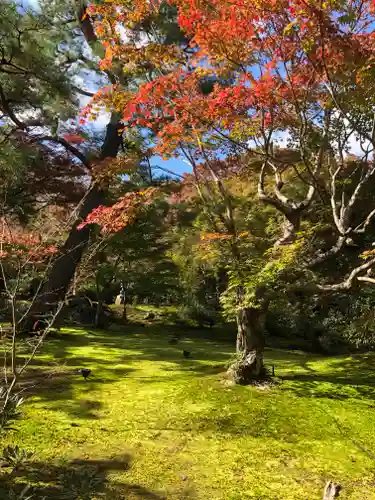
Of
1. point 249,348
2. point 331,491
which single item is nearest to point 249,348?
point 249,348

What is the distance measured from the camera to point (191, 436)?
4.05 meters

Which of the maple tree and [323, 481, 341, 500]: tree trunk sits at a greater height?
the maple tree

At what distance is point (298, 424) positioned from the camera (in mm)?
4426

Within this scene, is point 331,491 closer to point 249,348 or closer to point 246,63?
point 249,348

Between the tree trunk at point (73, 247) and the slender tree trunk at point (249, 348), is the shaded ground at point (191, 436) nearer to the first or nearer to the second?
the slender tree trunk at point (249, 348)

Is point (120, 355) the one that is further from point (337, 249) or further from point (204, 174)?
point (337, 249)

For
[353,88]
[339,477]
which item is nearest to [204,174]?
[353,88]

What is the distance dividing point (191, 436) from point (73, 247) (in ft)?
22.1

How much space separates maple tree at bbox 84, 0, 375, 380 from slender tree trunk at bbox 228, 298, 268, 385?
0.01 metres

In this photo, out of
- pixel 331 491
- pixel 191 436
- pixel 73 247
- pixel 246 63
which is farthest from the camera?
pixel 73 247

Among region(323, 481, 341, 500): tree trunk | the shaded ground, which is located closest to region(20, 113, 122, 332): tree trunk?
the shaded ground

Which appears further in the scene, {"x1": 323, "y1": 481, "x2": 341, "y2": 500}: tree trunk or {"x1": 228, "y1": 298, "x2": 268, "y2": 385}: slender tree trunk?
{"x1": 228, "y1": 298, "x2": 268, "y2": 385}: slender tree trunk

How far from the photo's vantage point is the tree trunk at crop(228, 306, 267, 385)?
5832 mm

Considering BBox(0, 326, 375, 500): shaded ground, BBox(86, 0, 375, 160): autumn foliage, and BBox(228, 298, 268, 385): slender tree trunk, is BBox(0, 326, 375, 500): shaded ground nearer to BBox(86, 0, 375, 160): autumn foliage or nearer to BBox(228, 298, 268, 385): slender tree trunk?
BBox(228, 298, 268, 385): slender tree trunk
